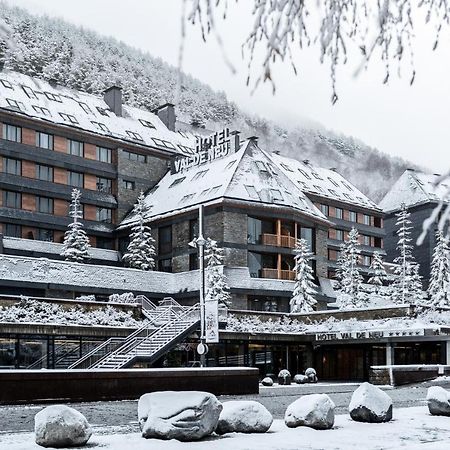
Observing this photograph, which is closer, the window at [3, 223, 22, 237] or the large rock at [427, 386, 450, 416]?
the large rock at [427, 386, 450, 416]

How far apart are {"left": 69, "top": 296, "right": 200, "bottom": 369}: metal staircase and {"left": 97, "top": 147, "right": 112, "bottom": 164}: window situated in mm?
20053

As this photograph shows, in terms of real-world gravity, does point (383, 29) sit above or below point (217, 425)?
above

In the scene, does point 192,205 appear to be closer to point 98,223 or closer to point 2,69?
point 98,223

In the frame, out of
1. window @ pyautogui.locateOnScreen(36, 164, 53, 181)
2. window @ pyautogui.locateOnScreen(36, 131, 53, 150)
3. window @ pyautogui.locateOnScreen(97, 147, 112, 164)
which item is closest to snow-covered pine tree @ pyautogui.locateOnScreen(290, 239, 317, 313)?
window @ pyautogui.locateOnScreen(97, 147, 112, 164)

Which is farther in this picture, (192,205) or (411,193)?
(411,193)

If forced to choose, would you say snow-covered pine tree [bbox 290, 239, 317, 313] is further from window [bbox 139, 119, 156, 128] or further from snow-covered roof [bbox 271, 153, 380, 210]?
snow-covered roof [bbox 271, 153, 380, 210]

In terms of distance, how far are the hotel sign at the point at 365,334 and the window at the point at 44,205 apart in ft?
73.3

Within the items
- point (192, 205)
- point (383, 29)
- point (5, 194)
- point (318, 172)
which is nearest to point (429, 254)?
point (318, 172)

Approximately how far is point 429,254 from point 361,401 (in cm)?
7004

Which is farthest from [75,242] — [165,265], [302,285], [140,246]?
[302,285]

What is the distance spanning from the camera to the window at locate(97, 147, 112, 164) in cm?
6228

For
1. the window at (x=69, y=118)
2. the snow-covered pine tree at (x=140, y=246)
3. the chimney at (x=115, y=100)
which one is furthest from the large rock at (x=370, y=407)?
the chimney at (x=115, y=100)

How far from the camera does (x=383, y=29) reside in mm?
4938

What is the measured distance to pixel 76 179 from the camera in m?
60.8
